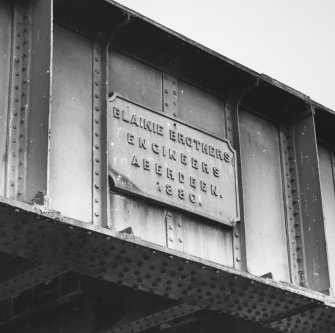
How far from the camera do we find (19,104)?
35.7ft

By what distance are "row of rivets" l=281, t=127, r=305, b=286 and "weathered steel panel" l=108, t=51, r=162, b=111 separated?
262 centimetres

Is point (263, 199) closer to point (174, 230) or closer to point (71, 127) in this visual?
point (174, 230)

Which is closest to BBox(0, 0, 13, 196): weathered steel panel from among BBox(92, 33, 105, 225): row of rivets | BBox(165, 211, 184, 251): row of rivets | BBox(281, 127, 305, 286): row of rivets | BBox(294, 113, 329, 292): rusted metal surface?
BBox(92, 33, 105, 225): row of rivets

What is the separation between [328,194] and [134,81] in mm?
4260

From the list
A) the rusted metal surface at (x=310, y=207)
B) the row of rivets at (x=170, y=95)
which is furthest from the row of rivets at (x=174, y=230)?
the rusted metal surface at (x=310, y=207)

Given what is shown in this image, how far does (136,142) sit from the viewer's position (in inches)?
472

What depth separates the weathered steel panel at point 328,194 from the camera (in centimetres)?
1470

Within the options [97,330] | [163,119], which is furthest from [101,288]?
[163,119]

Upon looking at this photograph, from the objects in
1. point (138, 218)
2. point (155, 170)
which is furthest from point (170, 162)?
point (138, 218)

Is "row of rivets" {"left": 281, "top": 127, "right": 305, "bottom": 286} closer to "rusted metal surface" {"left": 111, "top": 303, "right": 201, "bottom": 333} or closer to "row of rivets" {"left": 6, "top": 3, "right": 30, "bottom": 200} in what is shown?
"rusted metal surface" {"left": 111, "top": 303, "right": 201, "bottom": 333}

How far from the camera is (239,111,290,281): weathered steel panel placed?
13.2 meters

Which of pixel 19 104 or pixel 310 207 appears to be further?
pixel 310 207

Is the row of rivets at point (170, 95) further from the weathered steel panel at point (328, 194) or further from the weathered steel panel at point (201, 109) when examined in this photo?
the weathered steel panel at point (328, 194)

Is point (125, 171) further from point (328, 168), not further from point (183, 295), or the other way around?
point (328, 168)
